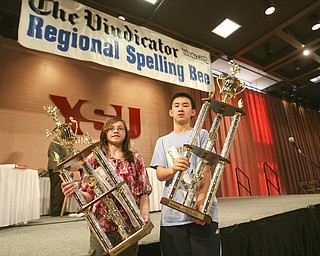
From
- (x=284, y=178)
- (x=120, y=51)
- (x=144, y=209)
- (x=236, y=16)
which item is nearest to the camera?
(x=144, y=209)

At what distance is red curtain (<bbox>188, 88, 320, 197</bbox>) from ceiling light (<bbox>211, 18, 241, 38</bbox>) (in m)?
1.66

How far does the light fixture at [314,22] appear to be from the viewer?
14.5ft

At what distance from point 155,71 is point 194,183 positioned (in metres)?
2.44

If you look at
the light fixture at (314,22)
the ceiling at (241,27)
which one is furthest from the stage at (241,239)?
the light fixture at (314,22)

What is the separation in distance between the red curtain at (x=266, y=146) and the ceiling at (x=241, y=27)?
1.23 metres

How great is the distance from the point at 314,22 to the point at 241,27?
4.93 ft

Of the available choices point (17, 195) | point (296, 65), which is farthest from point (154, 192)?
point (296, 65)

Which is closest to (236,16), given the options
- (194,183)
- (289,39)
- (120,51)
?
(289,39)

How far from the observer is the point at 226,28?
450 cm

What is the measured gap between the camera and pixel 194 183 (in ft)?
3.10

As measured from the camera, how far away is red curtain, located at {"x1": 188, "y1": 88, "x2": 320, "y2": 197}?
5930 mm

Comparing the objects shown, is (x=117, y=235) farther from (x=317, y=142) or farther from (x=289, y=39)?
(x=317, y=142)

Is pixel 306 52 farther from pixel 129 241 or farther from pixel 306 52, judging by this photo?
pixel 129 241

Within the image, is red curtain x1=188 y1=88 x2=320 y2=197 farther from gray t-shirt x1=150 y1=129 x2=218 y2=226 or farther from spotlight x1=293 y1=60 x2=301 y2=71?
gray t-shirt x1=150 y1=129 x2=218 y2=226
